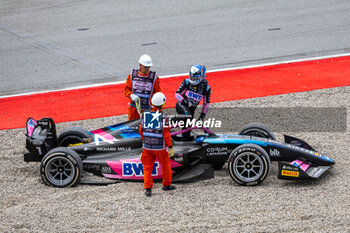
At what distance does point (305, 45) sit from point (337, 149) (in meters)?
6.83

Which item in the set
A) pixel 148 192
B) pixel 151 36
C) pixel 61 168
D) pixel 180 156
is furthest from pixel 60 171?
pixel 151 36

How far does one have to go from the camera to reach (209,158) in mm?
8938

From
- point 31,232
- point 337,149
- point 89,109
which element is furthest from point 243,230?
point 89,109

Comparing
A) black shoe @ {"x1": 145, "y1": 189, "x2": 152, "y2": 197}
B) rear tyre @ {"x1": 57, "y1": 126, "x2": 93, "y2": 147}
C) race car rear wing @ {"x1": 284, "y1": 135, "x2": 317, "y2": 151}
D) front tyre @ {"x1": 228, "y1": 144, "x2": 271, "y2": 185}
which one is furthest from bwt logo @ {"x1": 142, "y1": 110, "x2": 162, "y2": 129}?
race car rear wing @ {"x1": 284, "y1": 135, "x2": 317, "y2": 151}

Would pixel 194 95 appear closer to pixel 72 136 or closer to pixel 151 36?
pixel 72 136

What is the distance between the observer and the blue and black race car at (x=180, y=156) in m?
8.45

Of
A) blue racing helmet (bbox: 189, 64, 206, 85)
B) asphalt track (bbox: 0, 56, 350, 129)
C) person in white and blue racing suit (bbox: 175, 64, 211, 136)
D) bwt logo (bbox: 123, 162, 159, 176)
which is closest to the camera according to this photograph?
bwt logo (bbox: 123, 162, 159, 176)

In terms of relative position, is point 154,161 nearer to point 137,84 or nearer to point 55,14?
point 137,84

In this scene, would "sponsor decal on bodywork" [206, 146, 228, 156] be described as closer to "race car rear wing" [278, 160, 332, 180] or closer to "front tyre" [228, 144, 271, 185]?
"front tyre" [228, 144, 271, 185]

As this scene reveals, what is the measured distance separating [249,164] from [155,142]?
150cm

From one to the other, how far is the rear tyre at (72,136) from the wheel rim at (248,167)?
8.86 ft

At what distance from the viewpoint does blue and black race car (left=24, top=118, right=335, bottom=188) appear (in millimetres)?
8445

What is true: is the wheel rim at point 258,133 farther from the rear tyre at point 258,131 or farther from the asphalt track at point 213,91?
the asphalt track at point 213,91

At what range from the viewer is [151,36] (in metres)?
17.1
